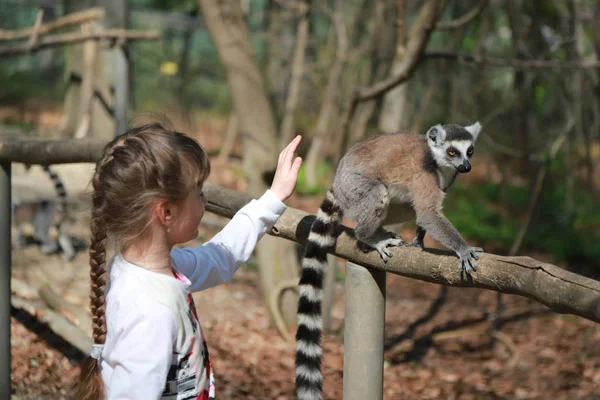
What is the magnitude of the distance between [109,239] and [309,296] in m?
0.85

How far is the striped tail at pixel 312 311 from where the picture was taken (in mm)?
2092

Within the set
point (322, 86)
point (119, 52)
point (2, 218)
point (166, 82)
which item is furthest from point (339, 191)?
point (166, 82)

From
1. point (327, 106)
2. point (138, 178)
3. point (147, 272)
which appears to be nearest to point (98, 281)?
point (147, 272)

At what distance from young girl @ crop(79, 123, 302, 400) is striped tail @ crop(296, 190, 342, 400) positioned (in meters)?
0.45

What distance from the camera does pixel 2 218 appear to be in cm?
283

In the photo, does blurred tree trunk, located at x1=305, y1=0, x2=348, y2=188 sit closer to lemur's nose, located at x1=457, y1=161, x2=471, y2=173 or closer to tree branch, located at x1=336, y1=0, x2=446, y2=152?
tree branch, located at x1=336, y1=0, x2=446, y2=152

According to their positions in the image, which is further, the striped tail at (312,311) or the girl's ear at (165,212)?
the striped tail at (312,311)

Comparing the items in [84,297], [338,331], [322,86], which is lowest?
[338,331]

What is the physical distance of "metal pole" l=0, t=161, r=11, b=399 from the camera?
2729 mm

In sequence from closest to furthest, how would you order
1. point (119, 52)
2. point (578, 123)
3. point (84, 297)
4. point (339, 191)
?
point (339, 191), point (84, 297), point (119, 52), point (578, 123)

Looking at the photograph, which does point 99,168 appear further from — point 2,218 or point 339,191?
point 339,191

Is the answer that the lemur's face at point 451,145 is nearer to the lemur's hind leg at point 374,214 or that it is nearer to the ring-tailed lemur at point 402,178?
the ring-tailed lemur at point 402,178

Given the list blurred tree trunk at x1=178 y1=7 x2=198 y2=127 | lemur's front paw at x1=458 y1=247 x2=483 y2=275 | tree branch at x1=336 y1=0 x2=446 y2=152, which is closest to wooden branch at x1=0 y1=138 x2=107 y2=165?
lemur's front paw at x1=458 y1=247 x2=483 y2=275

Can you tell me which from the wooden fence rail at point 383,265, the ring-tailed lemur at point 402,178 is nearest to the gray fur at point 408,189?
the ring-tailed lemur at point 402,178
